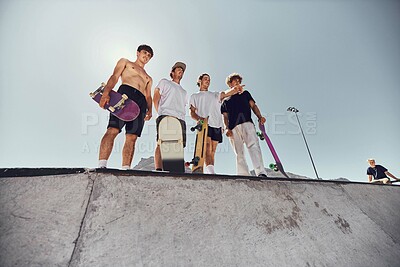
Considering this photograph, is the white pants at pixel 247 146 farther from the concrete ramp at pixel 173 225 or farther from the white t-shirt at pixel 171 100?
the concrete ramp at pixel 173 225

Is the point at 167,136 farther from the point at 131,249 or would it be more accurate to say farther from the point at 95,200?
the point at 131,249

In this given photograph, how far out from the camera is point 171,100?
147 inches

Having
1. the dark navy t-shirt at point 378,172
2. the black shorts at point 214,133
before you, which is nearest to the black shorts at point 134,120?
the black shorts at point 214,133

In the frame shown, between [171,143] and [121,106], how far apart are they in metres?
0.99

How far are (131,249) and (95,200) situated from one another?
0.47m

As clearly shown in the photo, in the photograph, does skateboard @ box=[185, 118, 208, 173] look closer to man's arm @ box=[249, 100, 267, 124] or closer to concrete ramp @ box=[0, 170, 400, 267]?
man's arm @ box=[249, 100, 267, 124]

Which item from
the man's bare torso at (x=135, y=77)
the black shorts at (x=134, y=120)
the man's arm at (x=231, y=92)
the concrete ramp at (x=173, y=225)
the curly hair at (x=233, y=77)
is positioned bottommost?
the concrete ramp at (x=173, y=225)

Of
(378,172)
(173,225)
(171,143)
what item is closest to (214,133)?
(171,143)

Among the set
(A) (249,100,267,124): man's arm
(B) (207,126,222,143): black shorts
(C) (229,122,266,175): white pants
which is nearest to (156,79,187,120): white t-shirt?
(B) (207,126,222,143): black shorts

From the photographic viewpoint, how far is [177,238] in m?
1.41

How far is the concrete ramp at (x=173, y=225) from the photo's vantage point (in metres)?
1.26

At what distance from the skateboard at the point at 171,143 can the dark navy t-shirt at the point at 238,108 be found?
110 cm

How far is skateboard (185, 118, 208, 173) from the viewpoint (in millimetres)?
3812

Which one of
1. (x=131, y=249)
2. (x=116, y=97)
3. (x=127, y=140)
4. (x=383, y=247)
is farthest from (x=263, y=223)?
(x=116, y=97)
